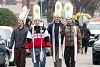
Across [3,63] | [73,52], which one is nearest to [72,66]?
[73,52]

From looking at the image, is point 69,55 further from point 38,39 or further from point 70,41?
point 38,39

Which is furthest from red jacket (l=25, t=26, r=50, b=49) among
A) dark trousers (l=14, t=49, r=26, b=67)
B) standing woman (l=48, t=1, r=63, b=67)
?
standing woman (l=48, t=1, r=63, b=67)

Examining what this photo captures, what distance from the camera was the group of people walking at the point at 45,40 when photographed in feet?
41.8

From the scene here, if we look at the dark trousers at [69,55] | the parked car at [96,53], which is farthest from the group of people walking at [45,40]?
the parked car at [96,53]

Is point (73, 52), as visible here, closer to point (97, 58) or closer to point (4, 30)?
point (97, 58)

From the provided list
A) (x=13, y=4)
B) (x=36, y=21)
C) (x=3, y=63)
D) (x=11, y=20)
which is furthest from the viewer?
(x=13, y=4)

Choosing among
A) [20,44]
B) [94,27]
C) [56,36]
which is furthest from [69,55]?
[94,27]

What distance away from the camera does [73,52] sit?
1374 centimetres

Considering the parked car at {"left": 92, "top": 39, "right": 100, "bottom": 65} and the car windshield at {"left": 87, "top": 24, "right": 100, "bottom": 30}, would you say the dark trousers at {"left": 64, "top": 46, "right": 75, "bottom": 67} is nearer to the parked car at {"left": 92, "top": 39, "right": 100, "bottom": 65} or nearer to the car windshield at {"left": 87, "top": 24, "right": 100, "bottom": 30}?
the parked car at {"left": 92, "top": 39, "right": 100, "bottom": 65}

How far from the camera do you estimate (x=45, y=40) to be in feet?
42.2

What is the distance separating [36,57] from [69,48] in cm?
141

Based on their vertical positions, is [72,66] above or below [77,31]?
below

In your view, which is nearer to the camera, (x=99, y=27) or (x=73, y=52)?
(x=73, y=52)

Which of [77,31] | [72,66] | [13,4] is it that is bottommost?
[72,66]
